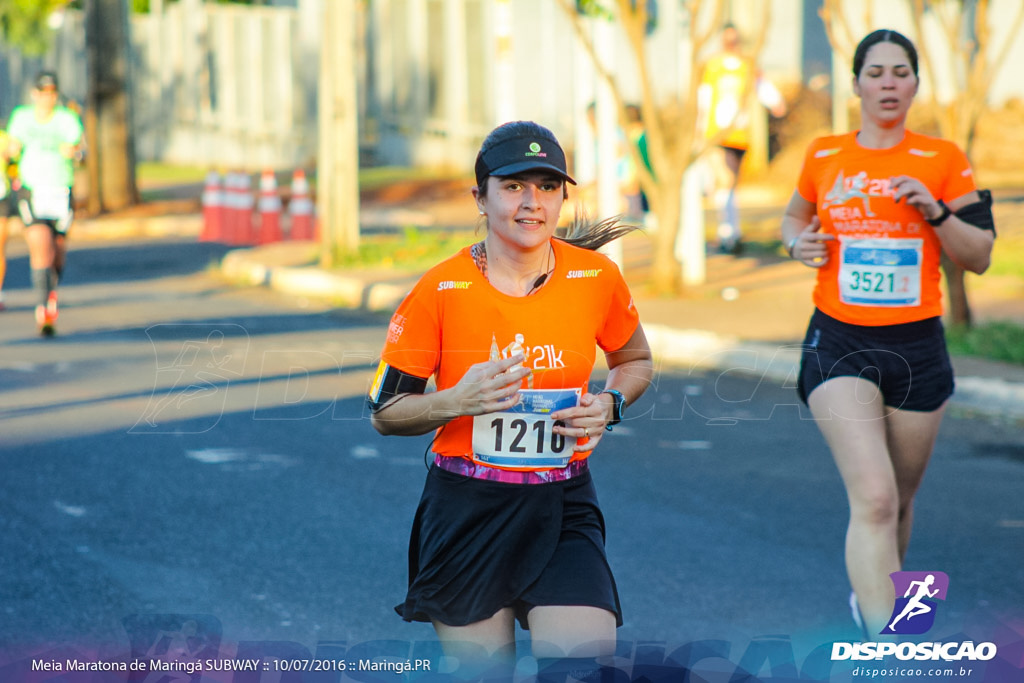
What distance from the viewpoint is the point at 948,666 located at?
4.99 metres

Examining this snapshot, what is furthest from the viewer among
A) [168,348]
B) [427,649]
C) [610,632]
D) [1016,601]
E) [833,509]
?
[168,348]

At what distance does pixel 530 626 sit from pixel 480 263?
0.96 m

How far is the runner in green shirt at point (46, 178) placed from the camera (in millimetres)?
12078

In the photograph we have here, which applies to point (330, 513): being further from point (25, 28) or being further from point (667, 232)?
point (25, 28)

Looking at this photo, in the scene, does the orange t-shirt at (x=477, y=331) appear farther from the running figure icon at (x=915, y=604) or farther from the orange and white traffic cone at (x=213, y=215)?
the orange and white traffic cone at (x=213, y=215)

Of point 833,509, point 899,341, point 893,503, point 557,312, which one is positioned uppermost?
point 557,312

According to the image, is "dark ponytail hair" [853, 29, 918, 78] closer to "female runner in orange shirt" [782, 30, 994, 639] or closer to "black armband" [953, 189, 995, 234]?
"female runner in orange shirt" [782, 30, 994, 639]

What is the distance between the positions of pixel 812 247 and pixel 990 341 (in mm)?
6043

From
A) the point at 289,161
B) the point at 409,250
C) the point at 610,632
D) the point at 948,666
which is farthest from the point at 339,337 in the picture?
the point at 289,161

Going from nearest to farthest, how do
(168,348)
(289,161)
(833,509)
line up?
(833,509) < (168,348) < (289,161)

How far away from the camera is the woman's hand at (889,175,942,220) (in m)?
4.84

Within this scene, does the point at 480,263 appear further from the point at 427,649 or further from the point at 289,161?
the point at 289,161

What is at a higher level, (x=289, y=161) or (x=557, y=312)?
(x=557, y=312)

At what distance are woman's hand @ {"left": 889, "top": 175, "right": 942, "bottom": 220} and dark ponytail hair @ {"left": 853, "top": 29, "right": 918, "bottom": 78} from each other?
459 mm
